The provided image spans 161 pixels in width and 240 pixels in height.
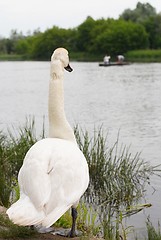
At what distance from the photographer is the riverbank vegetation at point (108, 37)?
362 ft

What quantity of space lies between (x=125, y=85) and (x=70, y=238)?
116ft

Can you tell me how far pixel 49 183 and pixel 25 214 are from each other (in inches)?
18.4

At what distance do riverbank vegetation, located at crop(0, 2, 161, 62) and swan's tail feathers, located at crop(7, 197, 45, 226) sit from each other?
91.1m

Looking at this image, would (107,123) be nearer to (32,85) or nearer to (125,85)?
(125,85)

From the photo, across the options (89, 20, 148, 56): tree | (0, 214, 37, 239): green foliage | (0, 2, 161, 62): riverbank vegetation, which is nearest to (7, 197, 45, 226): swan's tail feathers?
(0, 214, 37, 239): green foliage

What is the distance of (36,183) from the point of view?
15.9ft

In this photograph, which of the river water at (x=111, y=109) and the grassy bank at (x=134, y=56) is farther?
the grassy bank at (x=134, y=56)

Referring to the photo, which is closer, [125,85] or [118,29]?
[125,85]

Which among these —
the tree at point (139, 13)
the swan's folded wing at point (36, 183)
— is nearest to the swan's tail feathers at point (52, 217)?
the swan's folded wing at point (36, 183)

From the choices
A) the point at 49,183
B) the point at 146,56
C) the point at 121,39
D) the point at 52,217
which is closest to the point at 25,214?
the point at 52,217

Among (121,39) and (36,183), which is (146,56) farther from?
(36,183)

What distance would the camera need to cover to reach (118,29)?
11550cm

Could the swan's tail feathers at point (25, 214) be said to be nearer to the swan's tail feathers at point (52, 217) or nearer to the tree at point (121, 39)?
the swan's tail feathers at point (52, 217)

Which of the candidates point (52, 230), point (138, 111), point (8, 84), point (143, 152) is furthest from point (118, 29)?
point (52, 230)
